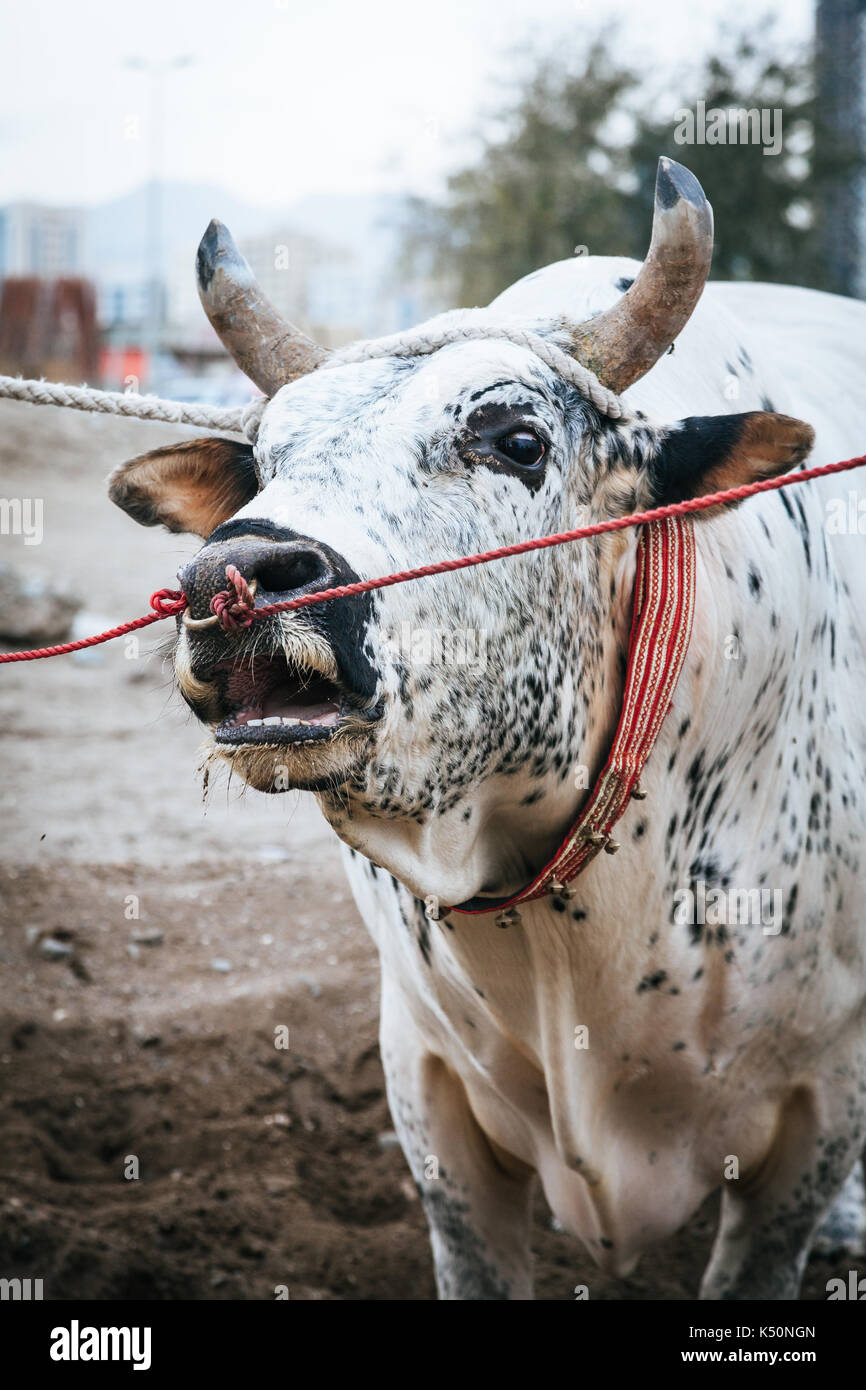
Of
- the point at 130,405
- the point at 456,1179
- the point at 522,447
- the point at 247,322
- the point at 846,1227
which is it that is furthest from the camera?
the point at 846,1227

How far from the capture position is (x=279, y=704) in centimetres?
185

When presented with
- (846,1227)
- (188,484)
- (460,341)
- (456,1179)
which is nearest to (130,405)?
(188,484)

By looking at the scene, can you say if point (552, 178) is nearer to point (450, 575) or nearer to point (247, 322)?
point (247, 322)

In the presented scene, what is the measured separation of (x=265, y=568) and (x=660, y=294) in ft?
2.83

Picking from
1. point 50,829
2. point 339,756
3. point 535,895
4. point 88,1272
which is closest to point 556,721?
point 535,895

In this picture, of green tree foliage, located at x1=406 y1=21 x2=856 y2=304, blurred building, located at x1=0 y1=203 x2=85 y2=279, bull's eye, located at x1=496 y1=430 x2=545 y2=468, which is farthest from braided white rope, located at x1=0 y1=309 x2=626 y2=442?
blurred building, located at x1=0 y1=203 x2=85 y2=279

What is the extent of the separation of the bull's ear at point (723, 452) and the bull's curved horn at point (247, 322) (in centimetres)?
64

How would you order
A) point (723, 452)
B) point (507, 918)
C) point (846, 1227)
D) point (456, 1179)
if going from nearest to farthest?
point (723, 452) → point (507, 918) → point (456, 1179) → point (846, 1227)

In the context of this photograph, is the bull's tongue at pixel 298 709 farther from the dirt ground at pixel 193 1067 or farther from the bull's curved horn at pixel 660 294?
the dirt ground at pixel 193 1067

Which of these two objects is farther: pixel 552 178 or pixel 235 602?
pixel 552 178

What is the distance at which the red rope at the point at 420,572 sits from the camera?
170cm

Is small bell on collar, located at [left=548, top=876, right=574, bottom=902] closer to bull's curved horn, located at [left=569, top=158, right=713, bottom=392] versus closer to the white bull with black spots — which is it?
the white bull with black spots

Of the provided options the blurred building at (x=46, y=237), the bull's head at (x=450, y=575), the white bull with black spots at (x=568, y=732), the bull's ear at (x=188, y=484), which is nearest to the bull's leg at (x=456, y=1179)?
the white bull with black spots at (x=568, y=732)

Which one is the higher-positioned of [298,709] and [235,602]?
[235,602]
